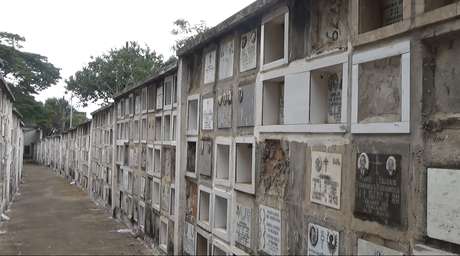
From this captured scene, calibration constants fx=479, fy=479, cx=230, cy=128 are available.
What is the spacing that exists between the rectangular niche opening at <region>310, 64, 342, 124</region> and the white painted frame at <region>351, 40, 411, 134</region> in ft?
1.74

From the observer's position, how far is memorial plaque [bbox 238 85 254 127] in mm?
5992

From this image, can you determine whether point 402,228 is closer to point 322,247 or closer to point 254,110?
point 322,247

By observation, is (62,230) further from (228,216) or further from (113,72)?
(113,72)

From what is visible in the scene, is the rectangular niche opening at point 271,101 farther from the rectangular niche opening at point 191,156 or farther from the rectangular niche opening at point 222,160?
the rectangular niche opening at point 191,156

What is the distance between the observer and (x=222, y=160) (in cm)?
709

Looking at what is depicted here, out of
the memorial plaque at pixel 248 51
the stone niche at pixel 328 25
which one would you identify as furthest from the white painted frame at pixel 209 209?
the stone niche at pixel 328 25

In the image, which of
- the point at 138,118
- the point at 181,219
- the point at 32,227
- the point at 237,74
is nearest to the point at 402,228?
the point at 237,74

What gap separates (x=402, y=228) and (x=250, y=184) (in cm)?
281

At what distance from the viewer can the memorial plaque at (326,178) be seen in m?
4.20

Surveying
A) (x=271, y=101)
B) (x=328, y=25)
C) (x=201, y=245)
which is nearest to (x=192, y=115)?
(x=201, y=245)

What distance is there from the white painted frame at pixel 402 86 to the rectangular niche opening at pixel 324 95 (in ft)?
1.74

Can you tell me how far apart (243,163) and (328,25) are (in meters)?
2.51

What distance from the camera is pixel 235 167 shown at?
252 inches

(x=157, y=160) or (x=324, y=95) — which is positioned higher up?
(x=324, y=95)
